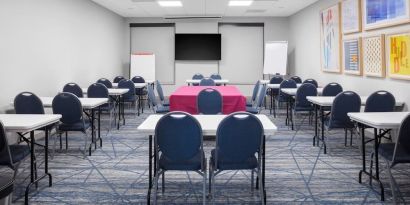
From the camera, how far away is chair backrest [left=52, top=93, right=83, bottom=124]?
16.3ft

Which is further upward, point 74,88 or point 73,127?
point 74,88

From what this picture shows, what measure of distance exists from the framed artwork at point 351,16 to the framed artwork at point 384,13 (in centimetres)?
23

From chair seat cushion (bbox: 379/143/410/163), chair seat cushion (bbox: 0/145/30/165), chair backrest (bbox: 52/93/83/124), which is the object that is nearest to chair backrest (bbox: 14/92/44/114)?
chair backrest (bbox: 52/93/83/124)

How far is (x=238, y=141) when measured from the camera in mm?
3057

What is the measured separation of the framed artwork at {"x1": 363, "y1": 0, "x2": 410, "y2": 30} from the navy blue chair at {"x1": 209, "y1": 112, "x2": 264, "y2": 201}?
372 centimetres

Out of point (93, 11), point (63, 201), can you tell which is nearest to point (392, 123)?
point (63, 201)

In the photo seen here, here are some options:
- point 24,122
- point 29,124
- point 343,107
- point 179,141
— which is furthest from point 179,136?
point 343,107

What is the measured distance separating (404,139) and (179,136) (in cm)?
191

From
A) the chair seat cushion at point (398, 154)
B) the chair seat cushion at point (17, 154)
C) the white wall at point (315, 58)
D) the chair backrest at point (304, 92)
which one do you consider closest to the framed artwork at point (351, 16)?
the white wall at point (315, 58)

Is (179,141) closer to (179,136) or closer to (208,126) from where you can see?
(179,136)

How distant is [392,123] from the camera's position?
3400mm

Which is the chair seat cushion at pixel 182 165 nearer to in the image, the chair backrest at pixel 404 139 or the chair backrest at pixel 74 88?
the chair backrest at pixel 404 139

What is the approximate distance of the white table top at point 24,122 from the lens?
332 cm

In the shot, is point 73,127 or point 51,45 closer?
point 73,127
